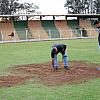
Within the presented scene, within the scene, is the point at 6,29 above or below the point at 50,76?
below

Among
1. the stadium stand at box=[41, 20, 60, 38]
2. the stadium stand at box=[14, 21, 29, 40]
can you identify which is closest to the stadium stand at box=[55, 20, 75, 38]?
the stadium stand at box=[41, 20, 60, 38]

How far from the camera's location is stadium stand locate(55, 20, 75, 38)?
49.6 meters

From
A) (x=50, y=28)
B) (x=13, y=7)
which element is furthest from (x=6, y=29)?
(x=13, y=7)

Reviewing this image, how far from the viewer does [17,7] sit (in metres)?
82.3

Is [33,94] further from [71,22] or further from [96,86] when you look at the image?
[71,22]

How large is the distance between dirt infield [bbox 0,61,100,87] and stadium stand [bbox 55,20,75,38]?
115ft

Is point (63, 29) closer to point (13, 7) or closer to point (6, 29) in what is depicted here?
point (6, 29)

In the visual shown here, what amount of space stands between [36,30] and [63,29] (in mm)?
4830

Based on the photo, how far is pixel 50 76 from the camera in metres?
12.3

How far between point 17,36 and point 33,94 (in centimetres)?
3649

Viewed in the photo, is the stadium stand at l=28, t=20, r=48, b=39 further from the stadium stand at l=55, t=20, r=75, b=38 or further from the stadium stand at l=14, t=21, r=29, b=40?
the stadium stand at l=55, t=20, r=75, b=38

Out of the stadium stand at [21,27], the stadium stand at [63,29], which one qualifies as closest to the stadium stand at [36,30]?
the stadium stand at [21,27]

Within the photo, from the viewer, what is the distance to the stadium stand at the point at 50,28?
48938 mm

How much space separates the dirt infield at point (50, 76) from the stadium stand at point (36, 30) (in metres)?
32.9
